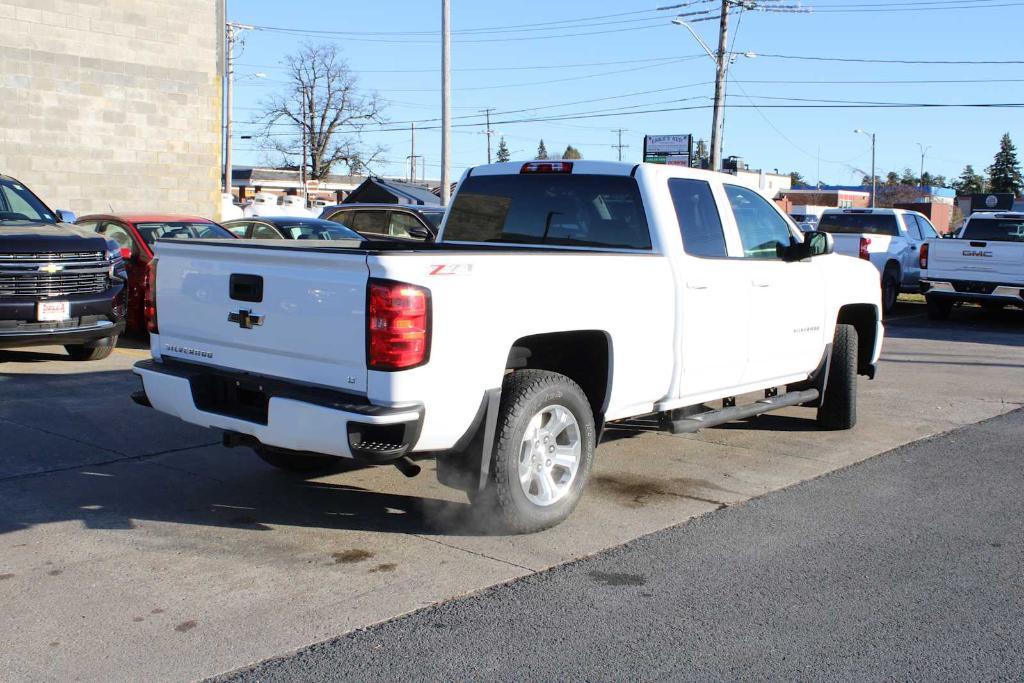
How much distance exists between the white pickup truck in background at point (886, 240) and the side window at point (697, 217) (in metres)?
12.3

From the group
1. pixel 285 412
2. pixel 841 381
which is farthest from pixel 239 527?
pixel 841 381

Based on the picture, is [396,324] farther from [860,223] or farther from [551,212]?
[860,223]

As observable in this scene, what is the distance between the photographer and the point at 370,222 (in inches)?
670

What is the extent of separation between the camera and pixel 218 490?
6.25 meters

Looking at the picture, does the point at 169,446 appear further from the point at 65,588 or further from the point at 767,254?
the point at 767,254

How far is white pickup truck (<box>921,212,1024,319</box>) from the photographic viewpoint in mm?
16438

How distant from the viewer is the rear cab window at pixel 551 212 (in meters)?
6.47

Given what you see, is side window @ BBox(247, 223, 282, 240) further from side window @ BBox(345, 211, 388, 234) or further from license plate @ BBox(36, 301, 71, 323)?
license plate @ BBox(36, 301, 71, 323)

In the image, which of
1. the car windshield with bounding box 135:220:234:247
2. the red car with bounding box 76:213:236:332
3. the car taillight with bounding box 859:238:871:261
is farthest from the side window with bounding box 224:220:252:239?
the car taillight with bounding box 859:238:871:261

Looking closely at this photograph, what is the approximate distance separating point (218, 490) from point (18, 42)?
17.5 metres

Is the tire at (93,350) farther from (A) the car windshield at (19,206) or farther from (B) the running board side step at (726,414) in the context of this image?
(B) the running board side step at (726,414)

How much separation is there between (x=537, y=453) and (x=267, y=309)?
5.21ft

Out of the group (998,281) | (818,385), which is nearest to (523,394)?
(818,385)

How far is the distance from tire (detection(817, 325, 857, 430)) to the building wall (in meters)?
17.7
